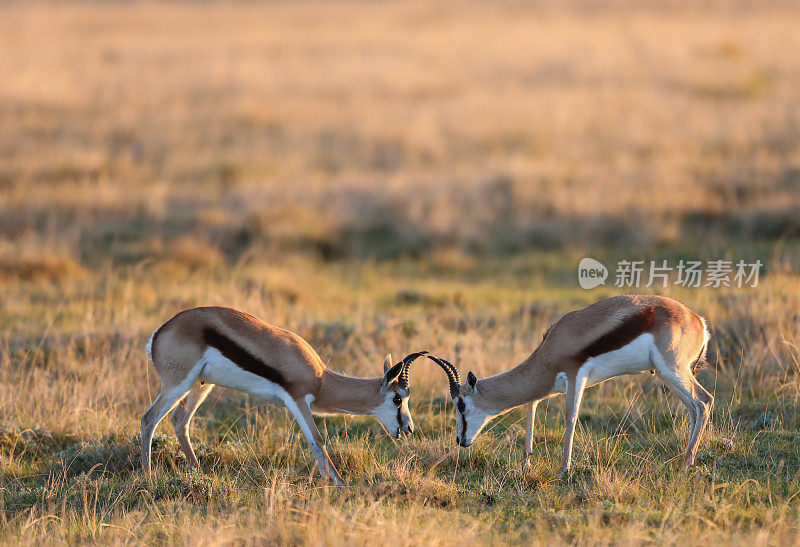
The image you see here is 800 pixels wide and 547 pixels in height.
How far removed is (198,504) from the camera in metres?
6.82

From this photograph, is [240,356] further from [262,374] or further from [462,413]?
[462,413]

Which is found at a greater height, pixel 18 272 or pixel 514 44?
pixel 514 44

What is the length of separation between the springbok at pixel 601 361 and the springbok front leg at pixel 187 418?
2.13m

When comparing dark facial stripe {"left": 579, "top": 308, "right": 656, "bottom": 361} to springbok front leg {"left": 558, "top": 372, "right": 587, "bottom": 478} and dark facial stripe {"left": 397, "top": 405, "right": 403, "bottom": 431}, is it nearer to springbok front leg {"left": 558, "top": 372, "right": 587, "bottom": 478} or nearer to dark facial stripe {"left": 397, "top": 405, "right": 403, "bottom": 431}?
springbok front leg {"left": 558, "top": 372, "right": 587, "bottom": 478}

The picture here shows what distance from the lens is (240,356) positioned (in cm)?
700

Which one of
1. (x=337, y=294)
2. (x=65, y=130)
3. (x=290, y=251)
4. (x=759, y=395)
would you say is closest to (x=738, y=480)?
(x=759, y=395)

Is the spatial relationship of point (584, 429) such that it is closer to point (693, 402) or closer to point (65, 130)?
point (693, 402)

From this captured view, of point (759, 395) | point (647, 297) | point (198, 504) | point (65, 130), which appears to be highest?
point (65, 130)

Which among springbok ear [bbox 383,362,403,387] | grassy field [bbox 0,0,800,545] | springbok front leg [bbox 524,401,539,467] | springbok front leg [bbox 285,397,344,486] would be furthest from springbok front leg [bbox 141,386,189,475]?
springbok front leg [bbox 524,401,539,467]

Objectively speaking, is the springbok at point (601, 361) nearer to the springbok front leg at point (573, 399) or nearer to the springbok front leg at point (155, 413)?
the springbok front leg at point (573, 399)

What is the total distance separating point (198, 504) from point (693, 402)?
375 cm

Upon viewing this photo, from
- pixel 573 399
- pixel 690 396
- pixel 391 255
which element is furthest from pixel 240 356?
pixel 391 255

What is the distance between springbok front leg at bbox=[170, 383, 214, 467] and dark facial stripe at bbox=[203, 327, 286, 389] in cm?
89

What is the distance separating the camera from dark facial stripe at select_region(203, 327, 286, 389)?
6.99 metres
